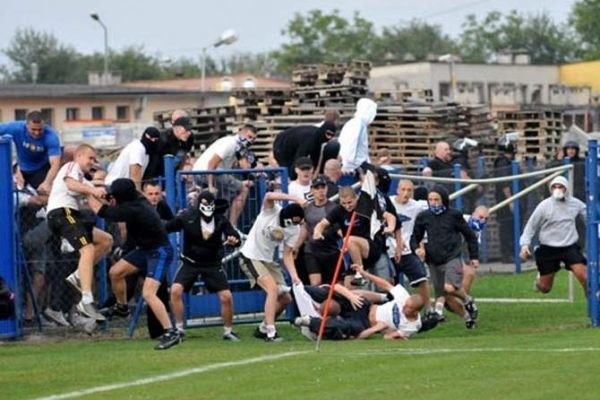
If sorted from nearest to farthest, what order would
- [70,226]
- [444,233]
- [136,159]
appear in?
[70,226]
[136,159]
[444,233]

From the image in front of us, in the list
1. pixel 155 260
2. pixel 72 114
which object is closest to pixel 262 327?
pixel 155 260

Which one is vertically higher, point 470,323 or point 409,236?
point 409,236

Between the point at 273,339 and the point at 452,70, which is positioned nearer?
the point at 273,339

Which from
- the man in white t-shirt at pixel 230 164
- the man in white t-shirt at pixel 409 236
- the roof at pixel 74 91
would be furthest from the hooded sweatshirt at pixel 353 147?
the roof at pixel 74 91

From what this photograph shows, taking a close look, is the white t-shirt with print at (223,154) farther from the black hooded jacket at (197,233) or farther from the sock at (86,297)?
the sock at (86,297)

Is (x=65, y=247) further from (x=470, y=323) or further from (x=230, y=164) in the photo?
(x=470, y=323)

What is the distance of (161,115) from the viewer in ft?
126

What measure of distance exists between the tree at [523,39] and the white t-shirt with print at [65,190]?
113191 mm

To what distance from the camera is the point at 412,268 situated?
21.1m

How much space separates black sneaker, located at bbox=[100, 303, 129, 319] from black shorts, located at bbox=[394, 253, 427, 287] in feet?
11.3

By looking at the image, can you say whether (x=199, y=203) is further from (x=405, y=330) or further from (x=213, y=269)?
(x=405, y=330)

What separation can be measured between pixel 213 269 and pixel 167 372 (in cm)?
425

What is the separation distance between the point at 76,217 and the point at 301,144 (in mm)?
4553

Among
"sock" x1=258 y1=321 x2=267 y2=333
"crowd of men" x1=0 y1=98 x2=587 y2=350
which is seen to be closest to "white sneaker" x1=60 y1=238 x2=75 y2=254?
"crowd of men" x1=0 y1=98 x2=587 y2=350
